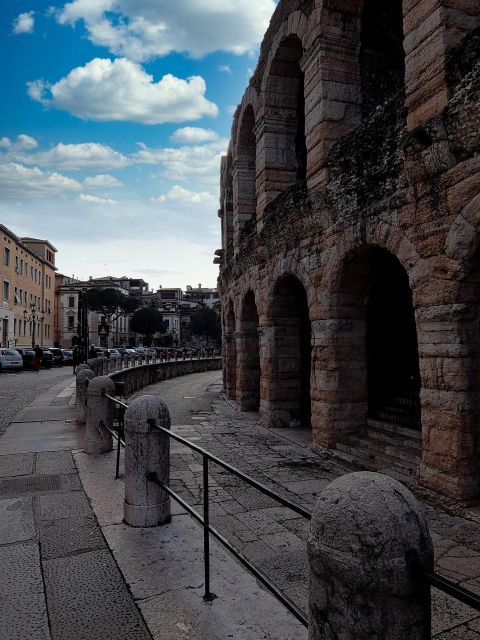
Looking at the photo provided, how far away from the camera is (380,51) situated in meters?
8.61

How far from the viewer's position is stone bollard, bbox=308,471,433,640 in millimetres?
1482

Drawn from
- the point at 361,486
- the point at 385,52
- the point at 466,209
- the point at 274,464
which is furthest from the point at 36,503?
the point at 385,52

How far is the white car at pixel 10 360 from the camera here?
25766 mm

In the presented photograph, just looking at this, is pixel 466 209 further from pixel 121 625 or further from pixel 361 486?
pixel 121 625

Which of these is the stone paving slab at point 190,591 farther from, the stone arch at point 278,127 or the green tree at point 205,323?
the green tree at point 205,323

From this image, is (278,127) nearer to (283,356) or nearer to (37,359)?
(283,356)

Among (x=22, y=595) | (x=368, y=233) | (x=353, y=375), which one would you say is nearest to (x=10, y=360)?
(x=353, y=375)

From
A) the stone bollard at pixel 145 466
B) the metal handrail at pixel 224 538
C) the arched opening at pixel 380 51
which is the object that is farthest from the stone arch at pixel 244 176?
the metal handrail at pixel 224 538

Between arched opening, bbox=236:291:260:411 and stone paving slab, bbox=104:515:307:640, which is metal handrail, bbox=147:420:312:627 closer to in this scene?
stone paving slab, bbox=104:515:307:640

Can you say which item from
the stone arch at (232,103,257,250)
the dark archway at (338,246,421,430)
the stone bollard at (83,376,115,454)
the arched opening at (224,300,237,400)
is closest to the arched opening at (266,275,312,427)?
the dark archway at (338,246,421,430)

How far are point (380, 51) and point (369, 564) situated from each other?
9425 mm

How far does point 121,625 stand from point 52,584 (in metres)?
0.72

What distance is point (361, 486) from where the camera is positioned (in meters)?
1.63

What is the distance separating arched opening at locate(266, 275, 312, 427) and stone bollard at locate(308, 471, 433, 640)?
336 inches
